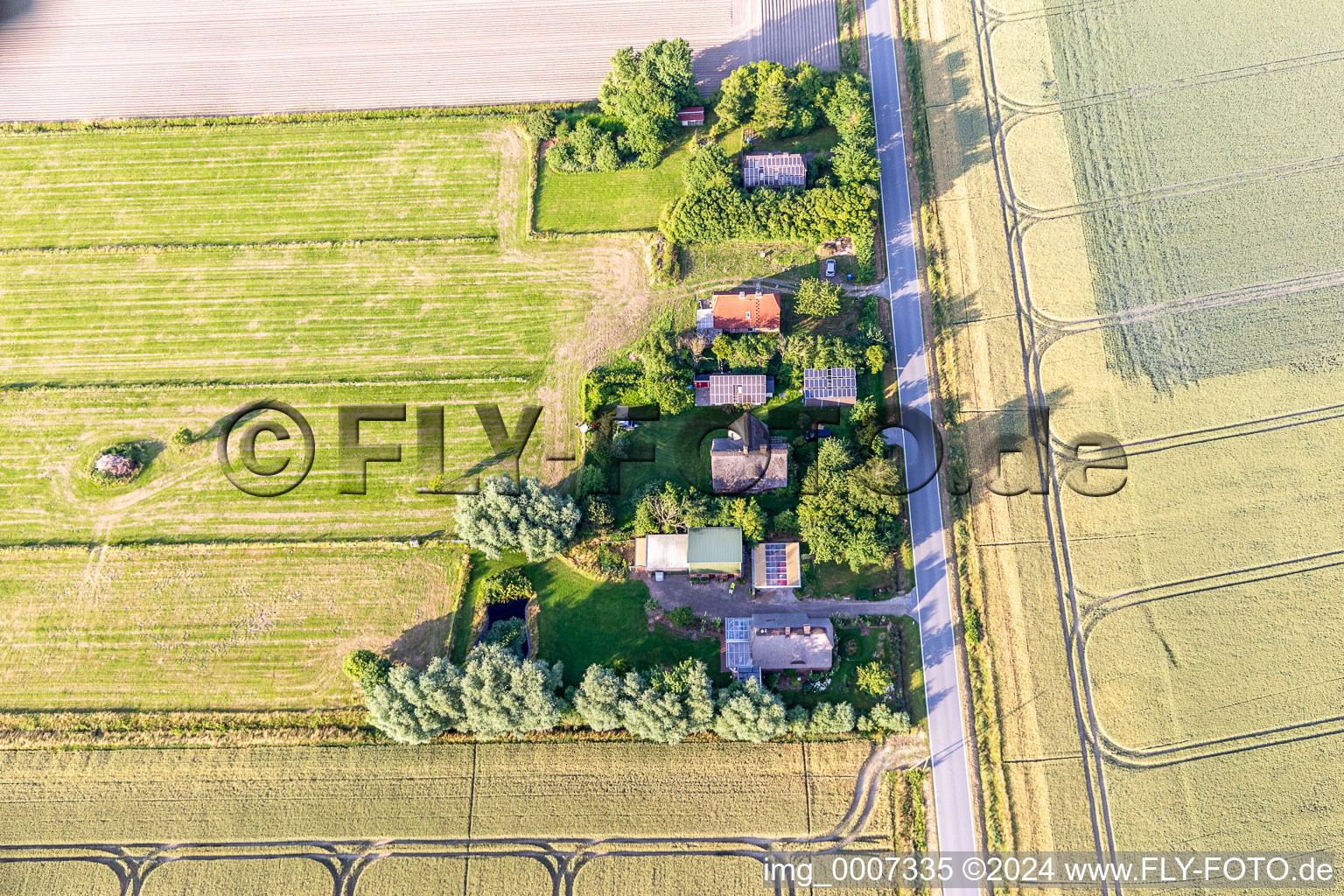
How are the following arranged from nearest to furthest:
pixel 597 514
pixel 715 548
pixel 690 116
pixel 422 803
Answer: pixel 422 803 < pixel 715 548 < pixel 597 514 < pixel 690 116

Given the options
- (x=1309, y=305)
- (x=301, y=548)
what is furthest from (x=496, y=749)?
(x=1309, y=305)

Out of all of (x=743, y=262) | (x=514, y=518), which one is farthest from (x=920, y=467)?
(x=514, y=518)

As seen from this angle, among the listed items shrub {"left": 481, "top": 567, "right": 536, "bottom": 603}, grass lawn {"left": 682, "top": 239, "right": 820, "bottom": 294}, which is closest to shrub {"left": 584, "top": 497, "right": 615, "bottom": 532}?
shrub {"left": 481, "top": 567, "right": 536, "bottom": 603}

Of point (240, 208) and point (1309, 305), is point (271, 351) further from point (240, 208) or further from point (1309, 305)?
point (1309, 305)

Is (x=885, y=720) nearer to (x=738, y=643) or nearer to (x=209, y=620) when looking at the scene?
(x=738, y=643)

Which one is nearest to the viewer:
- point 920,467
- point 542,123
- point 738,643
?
point 738,643
